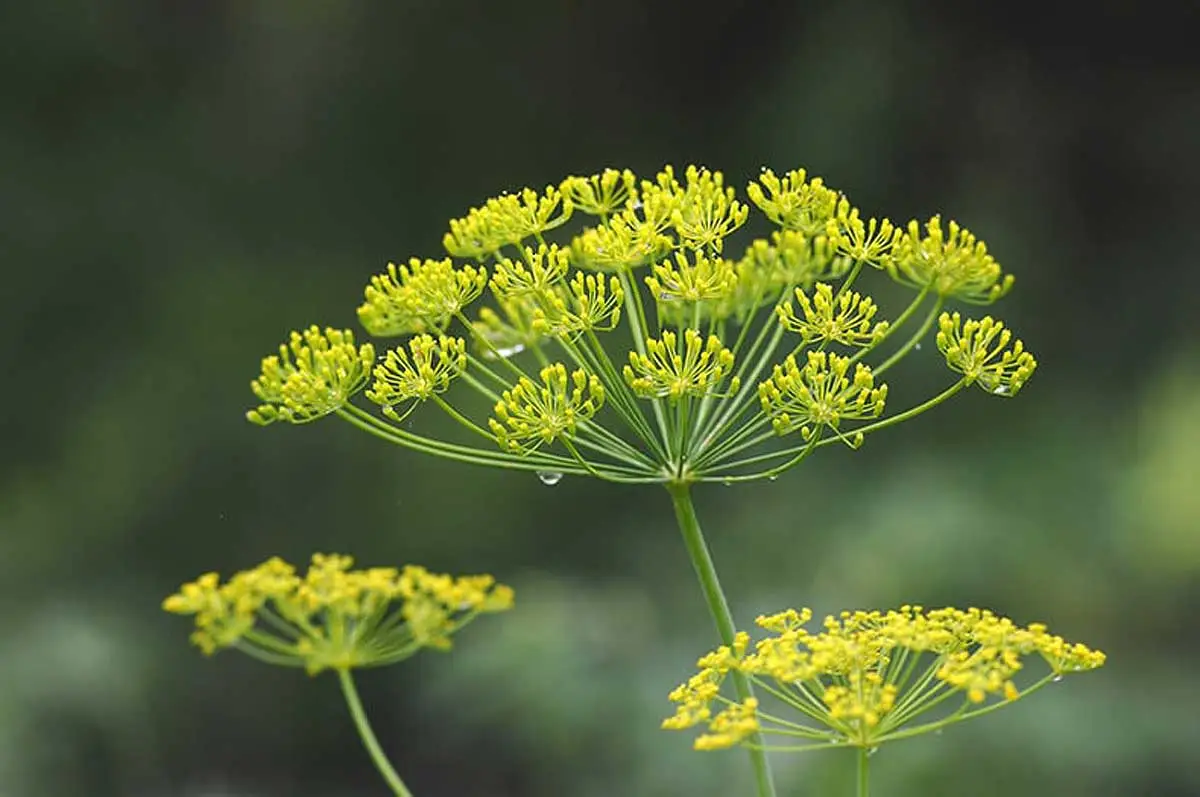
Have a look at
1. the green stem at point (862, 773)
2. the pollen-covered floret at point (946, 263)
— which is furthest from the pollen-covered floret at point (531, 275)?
the green stem at point (862, 773)

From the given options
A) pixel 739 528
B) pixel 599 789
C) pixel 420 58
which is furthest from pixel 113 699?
pixel 420 58

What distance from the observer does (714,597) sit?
5.56 feet

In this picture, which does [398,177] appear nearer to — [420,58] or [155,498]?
[420,58]

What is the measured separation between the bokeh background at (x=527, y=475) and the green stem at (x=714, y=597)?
12.0ft

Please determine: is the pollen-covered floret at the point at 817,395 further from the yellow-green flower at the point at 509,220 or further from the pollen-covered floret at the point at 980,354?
the yellow-green flower at the point at 509,220

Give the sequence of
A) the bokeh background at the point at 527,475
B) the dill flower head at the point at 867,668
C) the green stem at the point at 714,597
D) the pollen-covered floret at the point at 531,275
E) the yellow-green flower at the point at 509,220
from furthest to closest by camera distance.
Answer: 1. the bokeh background at the point at 527,475
2. the yellow-green flower at the point at 509,220
3. the pollen-covered floret at the point at 531,275
4. the green stem at the point at 714,597
5. the dill flower head at the point at 867,668

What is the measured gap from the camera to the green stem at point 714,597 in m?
1.65

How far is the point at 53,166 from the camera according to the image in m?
8.29

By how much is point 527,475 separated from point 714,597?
6.20 metres

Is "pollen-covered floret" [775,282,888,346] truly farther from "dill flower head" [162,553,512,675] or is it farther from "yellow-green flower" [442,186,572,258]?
"dill flower head" [162,553,512,675]

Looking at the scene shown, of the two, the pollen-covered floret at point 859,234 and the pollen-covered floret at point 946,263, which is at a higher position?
the pollen-covered floret at point 946,263

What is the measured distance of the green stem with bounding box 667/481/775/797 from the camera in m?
1.65

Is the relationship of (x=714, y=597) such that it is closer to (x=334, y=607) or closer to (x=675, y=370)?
(x=675, y=370)

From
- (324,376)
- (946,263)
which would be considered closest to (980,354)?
(946,263)
